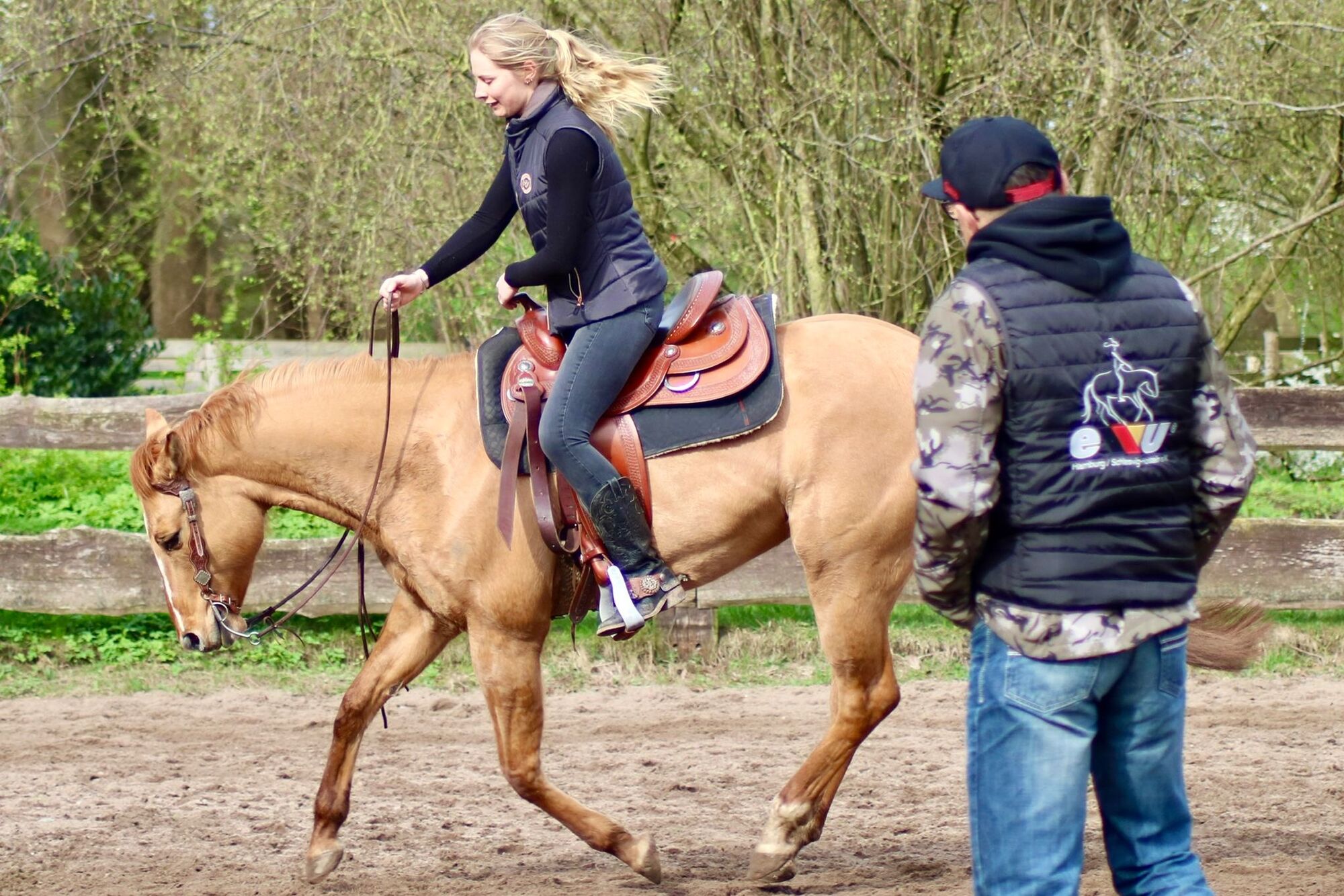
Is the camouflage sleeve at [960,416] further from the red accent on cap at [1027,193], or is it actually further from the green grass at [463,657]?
the green grass at [463,657]

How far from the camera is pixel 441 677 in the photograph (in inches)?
269

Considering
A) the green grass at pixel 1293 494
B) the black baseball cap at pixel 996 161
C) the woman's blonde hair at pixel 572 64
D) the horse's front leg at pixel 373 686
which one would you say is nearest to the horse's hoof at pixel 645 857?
the horse's front leg at pixel 373 686

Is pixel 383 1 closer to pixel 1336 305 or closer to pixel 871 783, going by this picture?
pixel 871 783

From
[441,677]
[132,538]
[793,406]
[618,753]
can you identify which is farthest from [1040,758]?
[132,538]

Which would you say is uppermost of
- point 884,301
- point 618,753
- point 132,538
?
point 884,301

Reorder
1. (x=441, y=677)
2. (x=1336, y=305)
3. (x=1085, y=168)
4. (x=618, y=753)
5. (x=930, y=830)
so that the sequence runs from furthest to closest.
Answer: (x=1336, y=305) < (x=1085, y=168) < (x=441, y=677) < (x=618, y=753) < (x=930, y=830)

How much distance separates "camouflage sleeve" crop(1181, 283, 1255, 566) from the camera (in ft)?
8.11

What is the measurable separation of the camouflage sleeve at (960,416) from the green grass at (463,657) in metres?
4.53

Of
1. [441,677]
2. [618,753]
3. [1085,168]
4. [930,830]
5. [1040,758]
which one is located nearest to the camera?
[1040,758]

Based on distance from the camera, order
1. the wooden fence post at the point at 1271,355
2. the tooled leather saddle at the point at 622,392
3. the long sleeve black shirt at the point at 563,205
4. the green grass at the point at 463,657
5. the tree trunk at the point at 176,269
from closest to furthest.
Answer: the long sleeve black shirt at the point at 563,205 → the tooled leather saddle at the point at 622,392 → the green grass at the point at 463,657 → the wooden fence post at the point at 1271,355 → the tree trunk at the point at 176,269

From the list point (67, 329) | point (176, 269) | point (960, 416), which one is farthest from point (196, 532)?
point (176, 269)

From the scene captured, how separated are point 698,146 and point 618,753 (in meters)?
4.62

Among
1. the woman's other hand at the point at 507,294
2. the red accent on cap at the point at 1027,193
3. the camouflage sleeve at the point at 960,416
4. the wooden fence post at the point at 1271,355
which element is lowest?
the wooden fence post at the point at 1271,355

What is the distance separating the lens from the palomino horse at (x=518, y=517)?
4.25 meters
